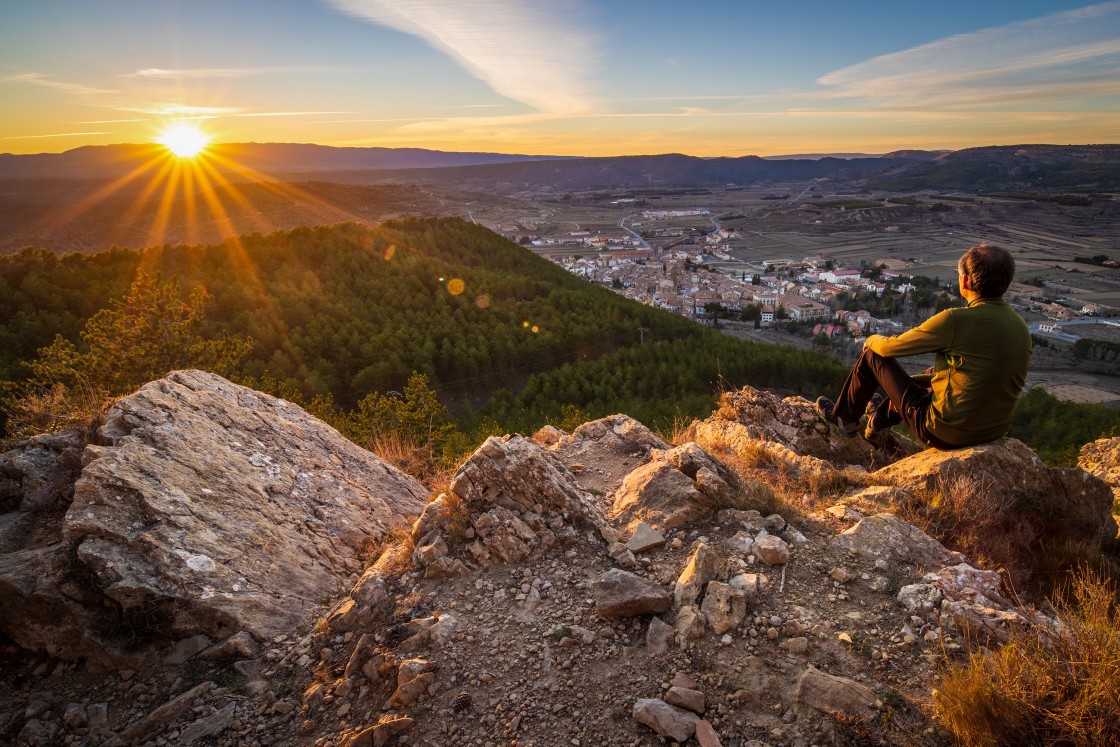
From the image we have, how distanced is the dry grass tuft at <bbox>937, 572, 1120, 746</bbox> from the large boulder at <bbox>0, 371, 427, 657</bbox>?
399cm

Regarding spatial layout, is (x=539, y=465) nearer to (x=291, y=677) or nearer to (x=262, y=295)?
(x=291, y=677)

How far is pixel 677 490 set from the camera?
4484mm

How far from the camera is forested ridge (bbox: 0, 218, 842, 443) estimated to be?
27312 mm

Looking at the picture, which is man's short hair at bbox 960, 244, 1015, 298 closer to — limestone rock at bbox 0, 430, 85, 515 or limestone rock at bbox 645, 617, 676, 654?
limestone rock at bbox 645, 617, 676, 654

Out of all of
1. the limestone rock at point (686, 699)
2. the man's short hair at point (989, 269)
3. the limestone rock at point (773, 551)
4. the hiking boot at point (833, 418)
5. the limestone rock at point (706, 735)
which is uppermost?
the man's short hair at point (989, 269)

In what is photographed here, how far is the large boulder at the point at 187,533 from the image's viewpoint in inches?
137

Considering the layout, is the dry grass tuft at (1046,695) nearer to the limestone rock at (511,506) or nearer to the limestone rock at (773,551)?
the limestone rock at (773,551)

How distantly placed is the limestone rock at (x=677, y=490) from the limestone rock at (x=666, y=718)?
167 cm

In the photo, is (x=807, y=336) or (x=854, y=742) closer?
(x=854, y=742)

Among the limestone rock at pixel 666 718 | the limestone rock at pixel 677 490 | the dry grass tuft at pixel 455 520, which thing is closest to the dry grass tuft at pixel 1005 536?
the limestone rock at pixel 677 490

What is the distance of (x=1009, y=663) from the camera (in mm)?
2295

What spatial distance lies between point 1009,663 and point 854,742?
75cm

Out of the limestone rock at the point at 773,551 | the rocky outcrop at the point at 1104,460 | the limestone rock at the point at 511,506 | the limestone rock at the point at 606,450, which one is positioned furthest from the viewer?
the rocky outcrop at the point at 1104,460

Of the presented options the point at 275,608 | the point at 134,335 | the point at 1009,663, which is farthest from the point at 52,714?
the point at 134,335
